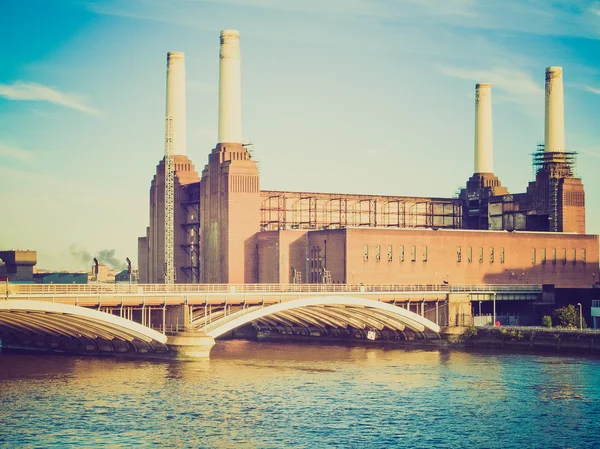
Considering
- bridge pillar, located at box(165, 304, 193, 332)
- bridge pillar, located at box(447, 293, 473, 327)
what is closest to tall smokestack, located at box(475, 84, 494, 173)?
bridge pillar, located at box(447, 293, 473, 327)

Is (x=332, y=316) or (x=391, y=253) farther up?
(x=391, y=253)

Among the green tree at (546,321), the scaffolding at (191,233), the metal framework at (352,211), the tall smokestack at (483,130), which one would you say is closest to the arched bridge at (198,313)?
the green tree at (546,321)

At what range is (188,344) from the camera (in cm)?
9344

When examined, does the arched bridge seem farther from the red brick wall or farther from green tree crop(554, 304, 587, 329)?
green tree crop(554, 304, 587, 329)

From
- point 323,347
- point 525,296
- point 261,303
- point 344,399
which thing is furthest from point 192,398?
point 525,296

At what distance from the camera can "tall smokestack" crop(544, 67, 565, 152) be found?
146m

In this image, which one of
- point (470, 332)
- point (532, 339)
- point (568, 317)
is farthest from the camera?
point (568, 317)

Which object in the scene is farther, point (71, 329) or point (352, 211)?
point (352, 211)

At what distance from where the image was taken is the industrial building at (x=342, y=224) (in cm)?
13100

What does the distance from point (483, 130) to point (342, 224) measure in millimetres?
24533

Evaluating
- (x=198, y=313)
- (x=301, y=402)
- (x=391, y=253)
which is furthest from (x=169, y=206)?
(x=301, y=402)

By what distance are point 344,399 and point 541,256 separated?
2721 inches

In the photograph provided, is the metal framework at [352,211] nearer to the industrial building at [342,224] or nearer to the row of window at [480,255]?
the industrial building at [342,224]

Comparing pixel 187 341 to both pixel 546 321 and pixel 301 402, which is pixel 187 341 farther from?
pixel 546 321
